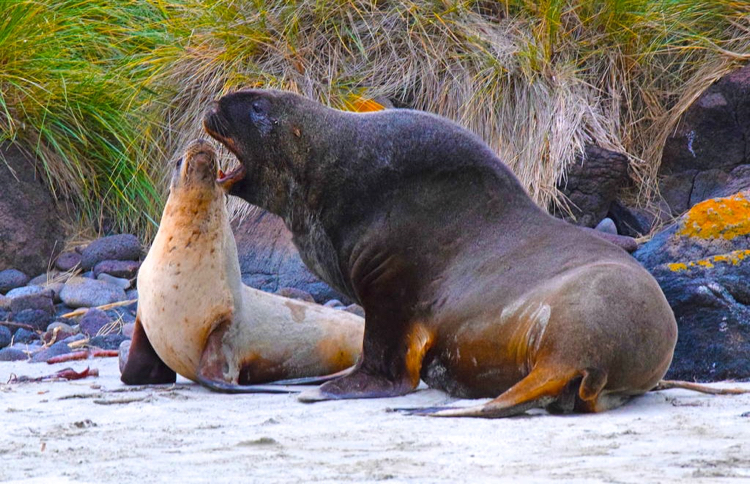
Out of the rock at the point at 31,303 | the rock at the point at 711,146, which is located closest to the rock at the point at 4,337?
the rock at the point at 31,303

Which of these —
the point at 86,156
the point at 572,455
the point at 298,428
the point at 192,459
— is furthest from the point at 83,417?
the point at 86,156

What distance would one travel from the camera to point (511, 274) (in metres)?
4.46

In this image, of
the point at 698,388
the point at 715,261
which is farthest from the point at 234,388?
the point at 715,261

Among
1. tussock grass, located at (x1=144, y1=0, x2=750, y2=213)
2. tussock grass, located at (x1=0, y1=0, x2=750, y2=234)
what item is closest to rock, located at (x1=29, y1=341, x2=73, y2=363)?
tussock grass, located at (x1=0, y1=0, x2=750, y2=234)

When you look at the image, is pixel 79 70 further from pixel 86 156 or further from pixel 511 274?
pixel 511 274

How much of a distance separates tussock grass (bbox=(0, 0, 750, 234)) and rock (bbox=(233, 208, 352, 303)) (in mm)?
859

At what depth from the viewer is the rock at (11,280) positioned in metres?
8.12

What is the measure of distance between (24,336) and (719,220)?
4.19 metres

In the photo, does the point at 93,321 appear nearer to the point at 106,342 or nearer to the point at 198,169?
the point at 106,342

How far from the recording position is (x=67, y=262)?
835 cm

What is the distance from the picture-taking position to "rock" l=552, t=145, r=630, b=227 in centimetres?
806

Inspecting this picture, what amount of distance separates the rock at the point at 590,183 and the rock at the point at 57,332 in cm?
348

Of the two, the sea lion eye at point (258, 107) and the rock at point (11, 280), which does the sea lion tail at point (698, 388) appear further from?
the rock at point (11, 280)

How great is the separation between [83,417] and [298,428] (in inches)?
34.6
